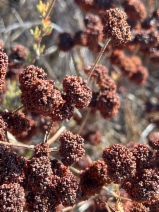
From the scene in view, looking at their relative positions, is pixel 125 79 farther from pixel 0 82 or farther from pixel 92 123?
pixel 0 82

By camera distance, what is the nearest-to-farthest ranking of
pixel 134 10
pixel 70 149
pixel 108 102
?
pixel 70 149 → pixel 108 102 → pixel 134 10

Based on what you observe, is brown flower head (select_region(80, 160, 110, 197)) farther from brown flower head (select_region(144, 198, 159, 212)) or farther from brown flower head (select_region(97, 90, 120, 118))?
brown flower head (select_region(97, 90, 120, 118))

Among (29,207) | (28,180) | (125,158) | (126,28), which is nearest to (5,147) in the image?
(28,180)

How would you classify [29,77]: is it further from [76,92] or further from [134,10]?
[134,10]

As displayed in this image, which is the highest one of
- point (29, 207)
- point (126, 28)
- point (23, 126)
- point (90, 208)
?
point (126, 28)

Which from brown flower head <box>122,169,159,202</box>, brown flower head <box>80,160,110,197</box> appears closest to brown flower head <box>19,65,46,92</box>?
brown flower head <box>80,160,110,197</box>

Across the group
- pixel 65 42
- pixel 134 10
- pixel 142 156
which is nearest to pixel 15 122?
pixel 142 156
